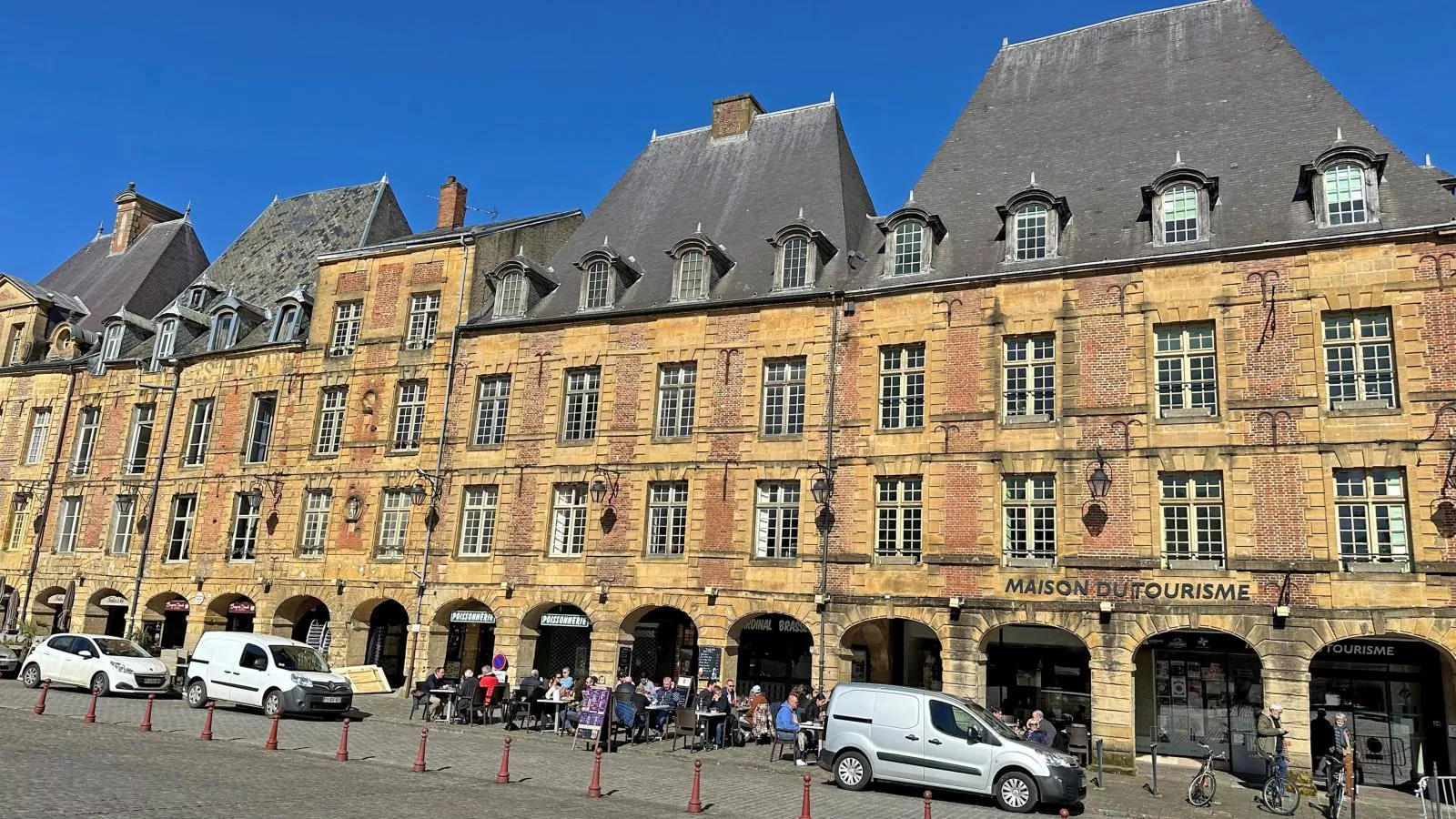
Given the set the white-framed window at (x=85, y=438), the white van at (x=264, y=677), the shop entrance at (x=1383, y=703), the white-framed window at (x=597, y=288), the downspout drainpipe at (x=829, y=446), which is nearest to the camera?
the shop entrance at (x=1383, y=703)

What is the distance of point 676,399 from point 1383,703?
14832mm

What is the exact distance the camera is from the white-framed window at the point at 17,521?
3177cm

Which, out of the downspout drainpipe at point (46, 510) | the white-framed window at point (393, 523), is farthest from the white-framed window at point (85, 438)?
the white-framed window at point (393, 523)

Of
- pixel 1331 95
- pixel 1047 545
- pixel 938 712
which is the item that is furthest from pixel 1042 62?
pixel 938 712

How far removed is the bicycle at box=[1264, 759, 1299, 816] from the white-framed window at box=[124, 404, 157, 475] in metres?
29.4

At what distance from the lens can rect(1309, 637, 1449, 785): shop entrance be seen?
702 inches

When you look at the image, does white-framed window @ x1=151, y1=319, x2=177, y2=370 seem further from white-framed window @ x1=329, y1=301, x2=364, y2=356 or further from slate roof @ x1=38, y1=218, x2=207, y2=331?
white-framed window @ x1=329, y1=301, x2=364, y2=356

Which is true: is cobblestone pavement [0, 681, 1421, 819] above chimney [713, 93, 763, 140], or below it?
below

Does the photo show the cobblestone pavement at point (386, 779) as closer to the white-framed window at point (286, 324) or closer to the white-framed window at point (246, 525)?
the white-framed window at point (246, 525)

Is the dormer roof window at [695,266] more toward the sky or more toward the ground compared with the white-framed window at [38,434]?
more toward the sky

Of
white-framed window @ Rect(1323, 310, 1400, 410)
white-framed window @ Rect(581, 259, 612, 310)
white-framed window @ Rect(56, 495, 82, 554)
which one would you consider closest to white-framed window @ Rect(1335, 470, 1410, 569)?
white-framed window @ Rect(1323, 310, 1400, 410)

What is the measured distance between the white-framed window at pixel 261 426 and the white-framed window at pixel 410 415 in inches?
168

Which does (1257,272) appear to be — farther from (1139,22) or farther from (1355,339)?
(1139,22)

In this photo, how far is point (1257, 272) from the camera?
61.4ft
